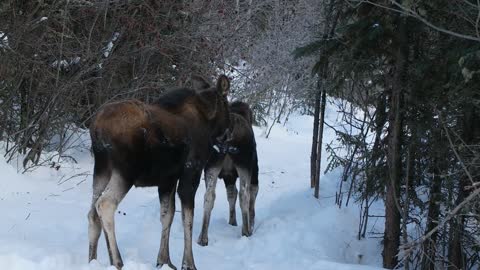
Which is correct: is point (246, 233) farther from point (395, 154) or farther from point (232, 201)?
point (395, 154)

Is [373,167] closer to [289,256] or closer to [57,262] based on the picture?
[289,256]

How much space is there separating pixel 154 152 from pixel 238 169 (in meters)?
3.75

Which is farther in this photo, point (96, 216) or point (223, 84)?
point (223, 84)


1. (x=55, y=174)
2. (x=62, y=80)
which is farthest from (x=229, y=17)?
(x=55, y=174)

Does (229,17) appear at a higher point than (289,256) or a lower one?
higher

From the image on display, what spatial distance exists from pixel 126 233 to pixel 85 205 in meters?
1.77

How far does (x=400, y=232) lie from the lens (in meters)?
8.75

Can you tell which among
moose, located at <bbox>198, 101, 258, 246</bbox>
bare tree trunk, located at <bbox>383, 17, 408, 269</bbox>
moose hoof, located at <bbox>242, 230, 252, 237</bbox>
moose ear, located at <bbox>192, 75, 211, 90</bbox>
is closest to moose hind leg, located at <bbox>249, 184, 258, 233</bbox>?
moose, located at <bbox>198, 101, 258, 246</bbox>

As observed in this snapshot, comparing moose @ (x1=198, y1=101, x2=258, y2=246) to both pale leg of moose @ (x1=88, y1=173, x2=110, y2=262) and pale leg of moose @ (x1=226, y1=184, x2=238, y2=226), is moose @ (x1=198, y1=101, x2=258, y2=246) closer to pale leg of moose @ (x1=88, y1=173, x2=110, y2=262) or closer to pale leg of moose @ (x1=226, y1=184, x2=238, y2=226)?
pale leg of moose @ (x1=226, y1=184, x2=238, y2=226)

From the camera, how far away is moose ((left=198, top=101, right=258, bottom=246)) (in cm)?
945

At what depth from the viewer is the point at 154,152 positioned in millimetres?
6605

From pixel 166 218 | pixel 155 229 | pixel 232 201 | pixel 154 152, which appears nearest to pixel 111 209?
pixel 154 152

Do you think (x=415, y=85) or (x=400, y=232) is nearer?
(x=415, y=85)

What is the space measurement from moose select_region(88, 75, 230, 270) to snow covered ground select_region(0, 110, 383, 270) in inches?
19.4
